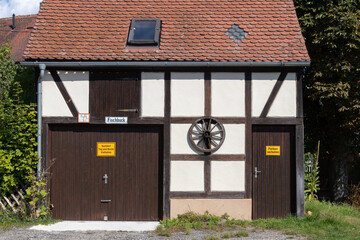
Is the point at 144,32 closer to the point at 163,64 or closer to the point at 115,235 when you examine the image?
the point at 163,64

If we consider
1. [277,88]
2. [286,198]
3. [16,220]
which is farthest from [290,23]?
[16,220]

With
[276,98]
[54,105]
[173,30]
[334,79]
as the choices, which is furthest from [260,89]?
[54,105]

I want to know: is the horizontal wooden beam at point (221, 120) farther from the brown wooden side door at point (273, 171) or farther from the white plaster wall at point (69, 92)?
the white plaster wall at point (69, 92)

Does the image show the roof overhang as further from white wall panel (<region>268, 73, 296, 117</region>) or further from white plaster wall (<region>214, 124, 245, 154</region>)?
white plaster wall (<region>214, 124, 245, 154</region>)

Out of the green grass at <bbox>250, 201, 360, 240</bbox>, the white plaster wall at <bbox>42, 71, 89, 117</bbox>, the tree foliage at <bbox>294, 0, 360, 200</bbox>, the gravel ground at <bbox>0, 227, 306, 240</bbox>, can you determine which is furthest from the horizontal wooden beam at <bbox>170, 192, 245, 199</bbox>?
the tree foliage at <bbox>294, 0, 360, 200</bbox>

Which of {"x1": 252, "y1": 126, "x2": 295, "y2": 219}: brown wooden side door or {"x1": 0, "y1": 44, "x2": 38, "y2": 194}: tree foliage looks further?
{"x1": 252, "y1": 126, "x2": 295, "y2": 219}: brown wooden side door

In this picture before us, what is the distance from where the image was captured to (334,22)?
42.9ft

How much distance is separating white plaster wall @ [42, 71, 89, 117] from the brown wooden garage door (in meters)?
0.41

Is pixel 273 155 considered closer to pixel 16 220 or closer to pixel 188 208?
pixel 188 208

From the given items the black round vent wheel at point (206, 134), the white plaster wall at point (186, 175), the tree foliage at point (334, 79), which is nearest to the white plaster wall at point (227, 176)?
the white plaster wall at point (186, 175)

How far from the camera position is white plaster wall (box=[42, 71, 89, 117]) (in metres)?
10.1

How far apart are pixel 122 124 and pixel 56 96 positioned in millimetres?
1599

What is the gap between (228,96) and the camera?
10133 millimetres

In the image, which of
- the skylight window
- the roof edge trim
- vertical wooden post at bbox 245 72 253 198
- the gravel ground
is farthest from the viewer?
the skylight window
